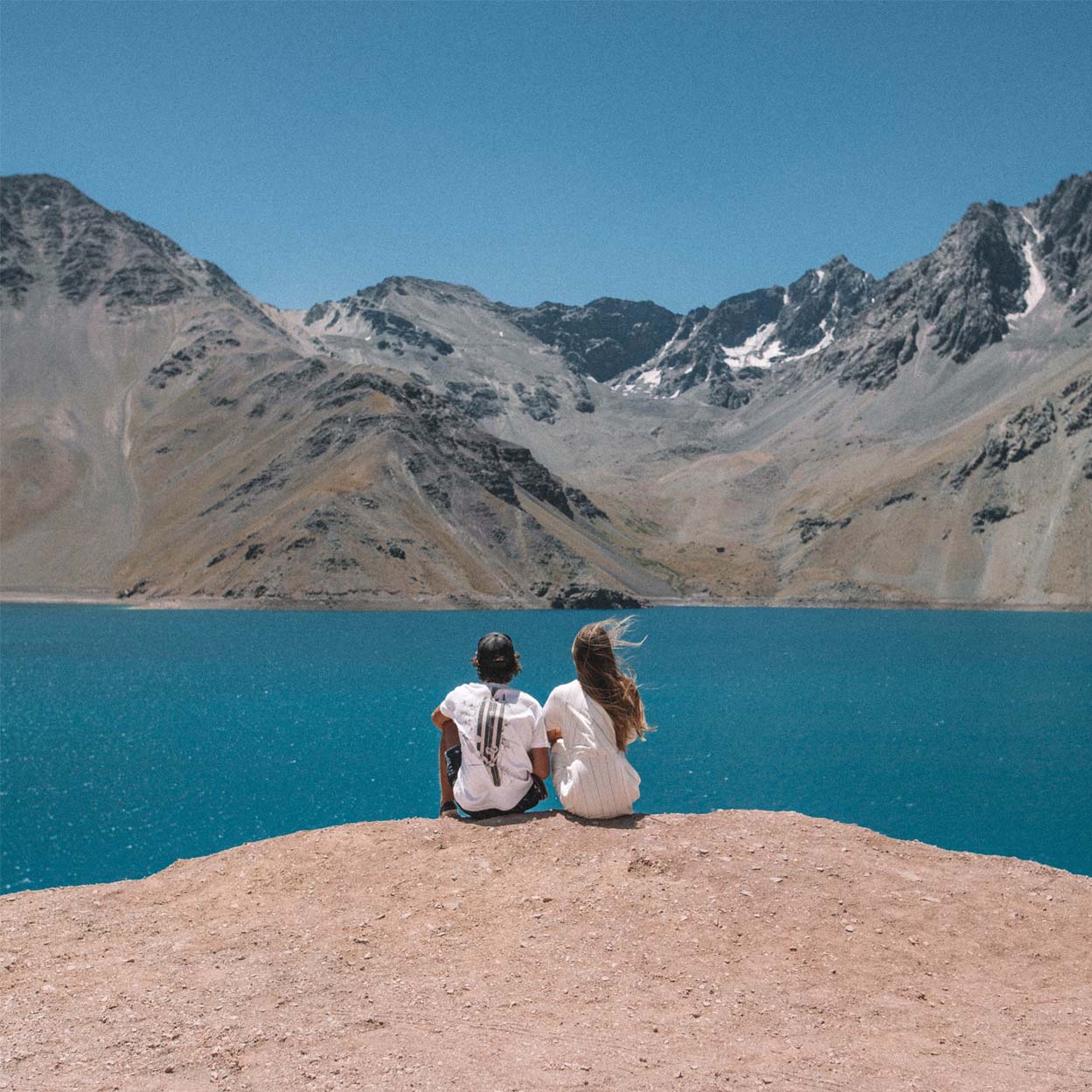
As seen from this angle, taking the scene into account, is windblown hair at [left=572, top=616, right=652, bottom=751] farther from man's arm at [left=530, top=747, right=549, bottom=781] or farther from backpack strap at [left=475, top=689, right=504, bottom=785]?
backpack strap at [left=475, top=689, right=504, bottom=785]

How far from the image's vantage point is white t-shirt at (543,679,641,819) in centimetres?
1301

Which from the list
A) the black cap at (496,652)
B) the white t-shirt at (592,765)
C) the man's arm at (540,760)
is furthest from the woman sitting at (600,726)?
the black cap at (496,652)

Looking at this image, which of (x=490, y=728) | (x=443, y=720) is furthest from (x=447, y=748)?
(x=490, y=728)

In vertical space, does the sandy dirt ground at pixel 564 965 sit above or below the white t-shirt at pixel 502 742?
below

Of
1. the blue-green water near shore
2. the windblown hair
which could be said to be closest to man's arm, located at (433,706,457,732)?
the windblown hair

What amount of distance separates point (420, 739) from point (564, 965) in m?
44.2

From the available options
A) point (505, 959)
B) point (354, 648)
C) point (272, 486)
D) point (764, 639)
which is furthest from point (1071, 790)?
point (272, 486)

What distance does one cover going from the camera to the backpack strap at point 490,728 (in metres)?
13.2

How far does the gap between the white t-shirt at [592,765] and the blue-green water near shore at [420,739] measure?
21278mm

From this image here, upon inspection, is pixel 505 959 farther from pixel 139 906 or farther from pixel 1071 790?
pixel 1071 790

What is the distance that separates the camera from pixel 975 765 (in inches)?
1834

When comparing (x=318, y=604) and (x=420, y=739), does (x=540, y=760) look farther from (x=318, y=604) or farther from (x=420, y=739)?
(x=318, y=604)

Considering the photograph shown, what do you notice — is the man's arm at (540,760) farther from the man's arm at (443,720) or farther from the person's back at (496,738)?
the man's arm at (443,720)

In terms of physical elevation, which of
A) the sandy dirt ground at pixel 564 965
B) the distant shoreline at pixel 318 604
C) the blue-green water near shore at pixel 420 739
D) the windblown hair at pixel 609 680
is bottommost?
the distant shoreline at pixel 318 604
